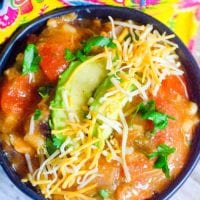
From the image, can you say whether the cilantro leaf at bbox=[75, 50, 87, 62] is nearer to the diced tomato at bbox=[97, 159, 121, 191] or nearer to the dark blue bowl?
the dark blue bowl

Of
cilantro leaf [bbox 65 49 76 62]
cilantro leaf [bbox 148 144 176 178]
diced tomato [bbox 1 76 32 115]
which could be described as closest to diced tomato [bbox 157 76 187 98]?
cilantro leaf [bbox 148 144 176 178]

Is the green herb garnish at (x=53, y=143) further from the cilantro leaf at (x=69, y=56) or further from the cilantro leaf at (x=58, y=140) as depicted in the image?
the cilantro leaf at (x=69, y=56)

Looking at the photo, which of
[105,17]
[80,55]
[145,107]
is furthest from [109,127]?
[105,17]

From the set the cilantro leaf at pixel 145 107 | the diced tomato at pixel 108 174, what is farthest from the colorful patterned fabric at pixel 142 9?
the diced tomato at pixel 108 174

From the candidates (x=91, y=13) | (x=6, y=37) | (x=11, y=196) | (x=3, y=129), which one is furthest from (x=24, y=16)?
(x=11, y=196)

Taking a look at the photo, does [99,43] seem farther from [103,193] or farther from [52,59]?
[103,193]

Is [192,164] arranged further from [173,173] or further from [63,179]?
[63,179]
